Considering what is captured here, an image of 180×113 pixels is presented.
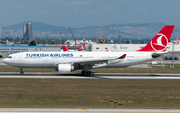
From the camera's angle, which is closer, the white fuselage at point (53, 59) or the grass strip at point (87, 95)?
the grass strip at point (87, 95)

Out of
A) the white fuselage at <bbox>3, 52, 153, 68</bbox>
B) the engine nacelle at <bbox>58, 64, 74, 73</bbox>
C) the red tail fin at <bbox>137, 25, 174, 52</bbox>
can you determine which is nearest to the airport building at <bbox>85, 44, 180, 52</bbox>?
the red tail fin at <bbox>137, 25, 174, 52</bbox>

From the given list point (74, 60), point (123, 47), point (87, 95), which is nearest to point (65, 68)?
point (74, 60)

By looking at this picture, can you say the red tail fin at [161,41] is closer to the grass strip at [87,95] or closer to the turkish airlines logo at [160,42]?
the turkish airlines logo at [160,42]

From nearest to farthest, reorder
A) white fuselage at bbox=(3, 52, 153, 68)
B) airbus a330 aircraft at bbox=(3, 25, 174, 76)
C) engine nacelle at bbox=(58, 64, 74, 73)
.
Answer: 1. engine nacelle at bbox=(58, 64, 74, 73)
2. airbus a330 aircraft at bbox=(3, 25, 174, 76)
3. white fuselage at bbox=(3, 52, 153, 68)

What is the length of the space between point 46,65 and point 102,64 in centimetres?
873

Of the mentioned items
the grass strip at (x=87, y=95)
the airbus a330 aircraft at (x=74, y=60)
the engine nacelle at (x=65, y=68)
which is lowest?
the grass strip at (x=87, y=95)

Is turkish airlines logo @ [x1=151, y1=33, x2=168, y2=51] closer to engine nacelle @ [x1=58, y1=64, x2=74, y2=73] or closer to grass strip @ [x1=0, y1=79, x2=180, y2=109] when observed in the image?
grass strip @ [x1=0, y1=79, x2=180, y2=109]

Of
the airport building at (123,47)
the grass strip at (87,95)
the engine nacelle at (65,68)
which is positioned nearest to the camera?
the grass strip at (87,95)

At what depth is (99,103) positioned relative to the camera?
2142cm

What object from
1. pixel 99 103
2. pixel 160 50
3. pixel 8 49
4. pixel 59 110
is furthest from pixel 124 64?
pixel 8 49

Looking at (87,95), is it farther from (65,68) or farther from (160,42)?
(160,42)

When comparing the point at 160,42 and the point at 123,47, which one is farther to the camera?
the point at 123,47

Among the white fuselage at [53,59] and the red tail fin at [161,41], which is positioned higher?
the red tail fin at [161,41]

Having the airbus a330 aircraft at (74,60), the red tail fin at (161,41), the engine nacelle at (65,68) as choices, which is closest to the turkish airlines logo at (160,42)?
the red tail fin at (161,41)
